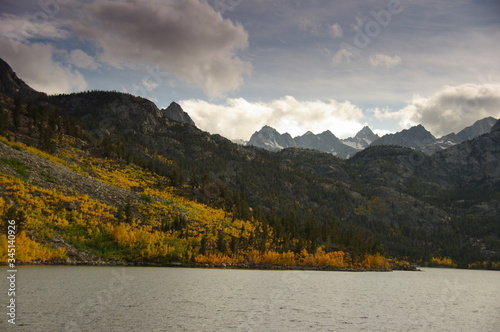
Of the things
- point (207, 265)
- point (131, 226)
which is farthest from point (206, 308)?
point (207, 265)

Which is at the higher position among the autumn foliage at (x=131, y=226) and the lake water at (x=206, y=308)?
the autumn foliage at (x=131, y=226)

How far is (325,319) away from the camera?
5619 cm

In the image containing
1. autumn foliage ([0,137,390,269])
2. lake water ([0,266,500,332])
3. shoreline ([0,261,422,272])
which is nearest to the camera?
lake water ([0,266,500,332])

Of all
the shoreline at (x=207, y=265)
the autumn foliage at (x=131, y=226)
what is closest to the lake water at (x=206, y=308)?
the shoreline at (x=207, y=265)

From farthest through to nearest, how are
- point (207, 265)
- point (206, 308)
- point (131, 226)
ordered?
1. point (207, 265)
2. point (131, 226)
3. point (206, 308)

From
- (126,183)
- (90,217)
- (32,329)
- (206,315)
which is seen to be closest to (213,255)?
(90,217)

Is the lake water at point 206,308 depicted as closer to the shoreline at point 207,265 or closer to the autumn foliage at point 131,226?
the shoreline at point 207,265

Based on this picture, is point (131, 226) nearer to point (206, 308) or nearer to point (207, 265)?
point (207, 265)

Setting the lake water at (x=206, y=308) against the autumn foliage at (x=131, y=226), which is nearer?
the lake water at (x=206, y=308)

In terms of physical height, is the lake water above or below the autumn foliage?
below

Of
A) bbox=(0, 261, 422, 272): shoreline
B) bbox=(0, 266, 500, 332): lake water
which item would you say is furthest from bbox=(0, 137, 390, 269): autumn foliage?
bbox=(0, 266, 500, 332): lake water

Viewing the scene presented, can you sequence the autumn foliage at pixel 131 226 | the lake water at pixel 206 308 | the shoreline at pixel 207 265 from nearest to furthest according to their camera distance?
1. the lake water at pixel 206 308
2. the shoreline at pixel 207 265
3. the autumn foliage at pixel 131 226

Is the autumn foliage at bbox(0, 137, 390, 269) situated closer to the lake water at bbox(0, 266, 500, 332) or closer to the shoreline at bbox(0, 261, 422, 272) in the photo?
the shoreline at bbox(0, 261, 422, 272)

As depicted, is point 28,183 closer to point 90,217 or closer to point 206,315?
point 90,217
